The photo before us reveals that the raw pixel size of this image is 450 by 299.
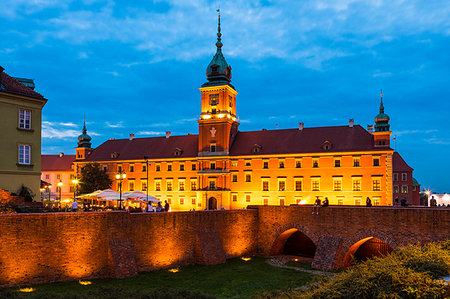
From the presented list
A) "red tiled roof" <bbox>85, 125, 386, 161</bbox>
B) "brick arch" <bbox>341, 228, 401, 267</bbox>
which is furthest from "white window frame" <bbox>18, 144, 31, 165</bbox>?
"red tiled roof" <bbox>85, 125, 386, 161</bbox>

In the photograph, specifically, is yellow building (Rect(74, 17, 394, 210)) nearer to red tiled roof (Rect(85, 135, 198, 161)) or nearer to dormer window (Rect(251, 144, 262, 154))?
dormer window (Rect(251, 144, 262, 154))

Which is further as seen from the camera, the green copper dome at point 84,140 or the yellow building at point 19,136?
the green copper dome at point 84,140

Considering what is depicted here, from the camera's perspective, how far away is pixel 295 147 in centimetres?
6038

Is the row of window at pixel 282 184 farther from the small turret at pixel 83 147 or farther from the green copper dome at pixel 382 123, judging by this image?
the small turret at pixel 83 147

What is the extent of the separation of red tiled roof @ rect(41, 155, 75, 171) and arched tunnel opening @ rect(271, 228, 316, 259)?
195 ft

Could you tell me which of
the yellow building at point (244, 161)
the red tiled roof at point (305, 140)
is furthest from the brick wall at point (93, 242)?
the red tiled roof at point (305, 140)

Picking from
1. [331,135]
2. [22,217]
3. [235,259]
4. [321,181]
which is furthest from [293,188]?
[22,217]

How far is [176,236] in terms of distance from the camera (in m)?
32.0

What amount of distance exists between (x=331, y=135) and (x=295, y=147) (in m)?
5.44

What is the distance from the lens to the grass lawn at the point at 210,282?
23.8 m

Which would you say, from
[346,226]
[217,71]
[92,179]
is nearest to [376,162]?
[346,226]

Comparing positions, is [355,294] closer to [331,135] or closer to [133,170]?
[331,135]

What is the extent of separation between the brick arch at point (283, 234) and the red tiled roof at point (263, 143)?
22.5 meters

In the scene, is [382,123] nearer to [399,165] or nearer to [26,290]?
[399,165]
